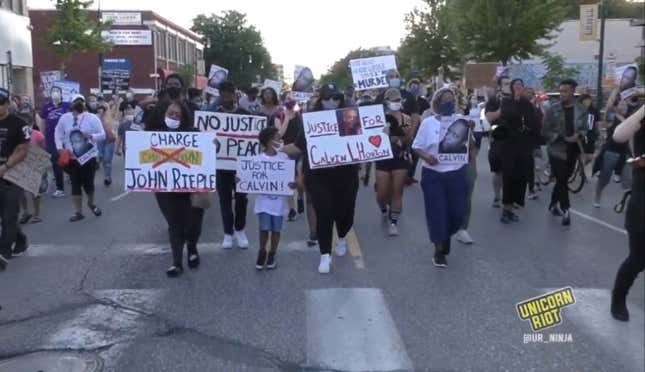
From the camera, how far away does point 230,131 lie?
27.9ft

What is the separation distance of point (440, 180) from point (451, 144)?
38 cm

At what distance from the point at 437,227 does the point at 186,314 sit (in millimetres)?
2814

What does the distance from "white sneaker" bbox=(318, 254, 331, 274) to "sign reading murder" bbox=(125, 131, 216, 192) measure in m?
1.30

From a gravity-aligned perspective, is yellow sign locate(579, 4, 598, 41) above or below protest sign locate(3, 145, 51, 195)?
above

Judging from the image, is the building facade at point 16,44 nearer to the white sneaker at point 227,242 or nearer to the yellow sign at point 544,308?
the white sneaker at point 227,242

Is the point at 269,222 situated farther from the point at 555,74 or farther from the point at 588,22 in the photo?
the point at 588,22

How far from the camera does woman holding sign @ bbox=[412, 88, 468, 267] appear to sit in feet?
25.3

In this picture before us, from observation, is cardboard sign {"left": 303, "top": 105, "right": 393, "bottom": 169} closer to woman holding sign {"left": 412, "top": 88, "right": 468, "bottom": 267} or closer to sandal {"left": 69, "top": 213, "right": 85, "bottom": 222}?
woman holding sign {"left": 412, "top": 88, "right": 468, "bottom": 267}

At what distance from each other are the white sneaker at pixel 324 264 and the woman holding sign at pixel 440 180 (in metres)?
1.09

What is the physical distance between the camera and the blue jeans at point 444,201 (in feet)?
25.2

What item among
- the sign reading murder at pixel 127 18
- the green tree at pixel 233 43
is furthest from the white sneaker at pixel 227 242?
the green tree at pixel 233 43

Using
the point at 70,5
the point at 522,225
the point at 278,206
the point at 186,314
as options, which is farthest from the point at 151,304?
the point at 70,5

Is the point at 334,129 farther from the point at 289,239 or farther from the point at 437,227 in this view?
the point at 289,239

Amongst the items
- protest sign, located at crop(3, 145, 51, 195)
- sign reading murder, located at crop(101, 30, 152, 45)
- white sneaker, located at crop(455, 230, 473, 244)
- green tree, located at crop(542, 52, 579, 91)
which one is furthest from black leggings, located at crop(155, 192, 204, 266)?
sign reading murder, located at crop(101, 30, 152, 45)
